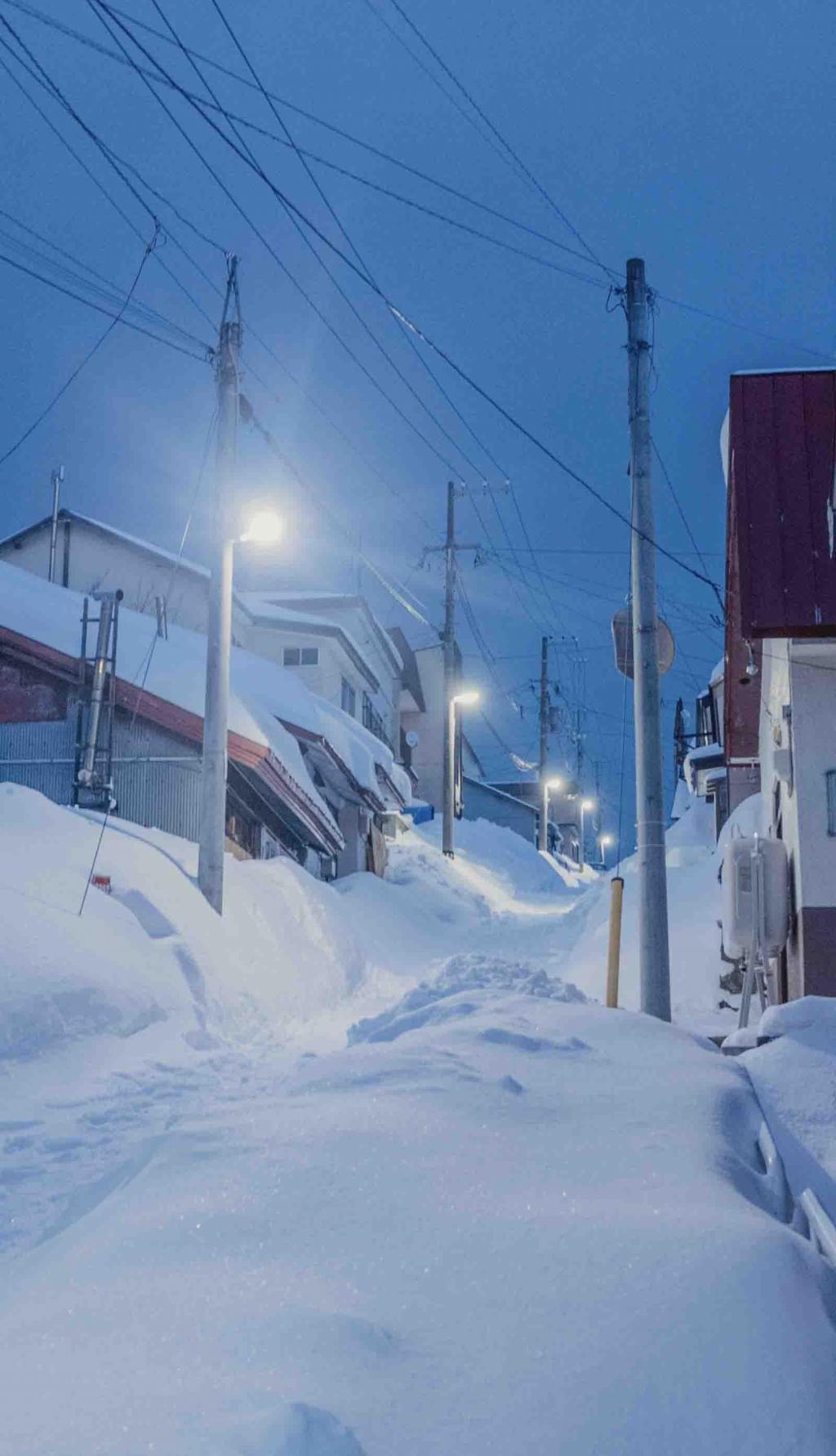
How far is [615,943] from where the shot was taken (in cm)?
1187

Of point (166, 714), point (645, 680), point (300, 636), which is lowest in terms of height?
point (645, 680)

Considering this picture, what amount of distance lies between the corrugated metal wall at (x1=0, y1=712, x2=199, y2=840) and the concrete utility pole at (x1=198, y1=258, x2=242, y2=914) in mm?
3313

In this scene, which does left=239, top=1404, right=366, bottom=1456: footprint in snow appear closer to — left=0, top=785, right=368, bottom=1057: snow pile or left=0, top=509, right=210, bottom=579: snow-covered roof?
left=0, top=785, right=368, bottom=1057: snow pile

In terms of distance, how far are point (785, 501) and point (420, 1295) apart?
8715 millimetres

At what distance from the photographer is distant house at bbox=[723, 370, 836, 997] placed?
10055mm

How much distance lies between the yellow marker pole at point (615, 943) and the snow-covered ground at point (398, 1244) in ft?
9.46

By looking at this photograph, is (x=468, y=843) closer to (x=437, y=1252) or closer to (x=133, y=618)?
(x=133, y=618)

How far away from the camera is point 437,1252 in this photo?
11.5 feet

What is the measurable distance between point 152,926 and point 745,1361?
9.18 m

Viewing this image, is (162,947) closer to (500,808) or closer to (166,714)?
(166,714)

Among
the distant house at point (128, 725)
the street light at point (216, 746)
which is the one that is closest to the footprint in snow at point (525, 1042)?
the street light at point (216, 746)

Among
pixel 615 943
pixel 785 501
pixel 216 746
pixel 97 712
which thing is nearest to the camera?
pixel 785 501

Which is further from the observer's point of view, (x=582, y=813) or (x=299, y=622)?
(x=582, y=813)

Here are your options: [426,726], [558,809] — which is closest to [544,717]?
[426,726]
